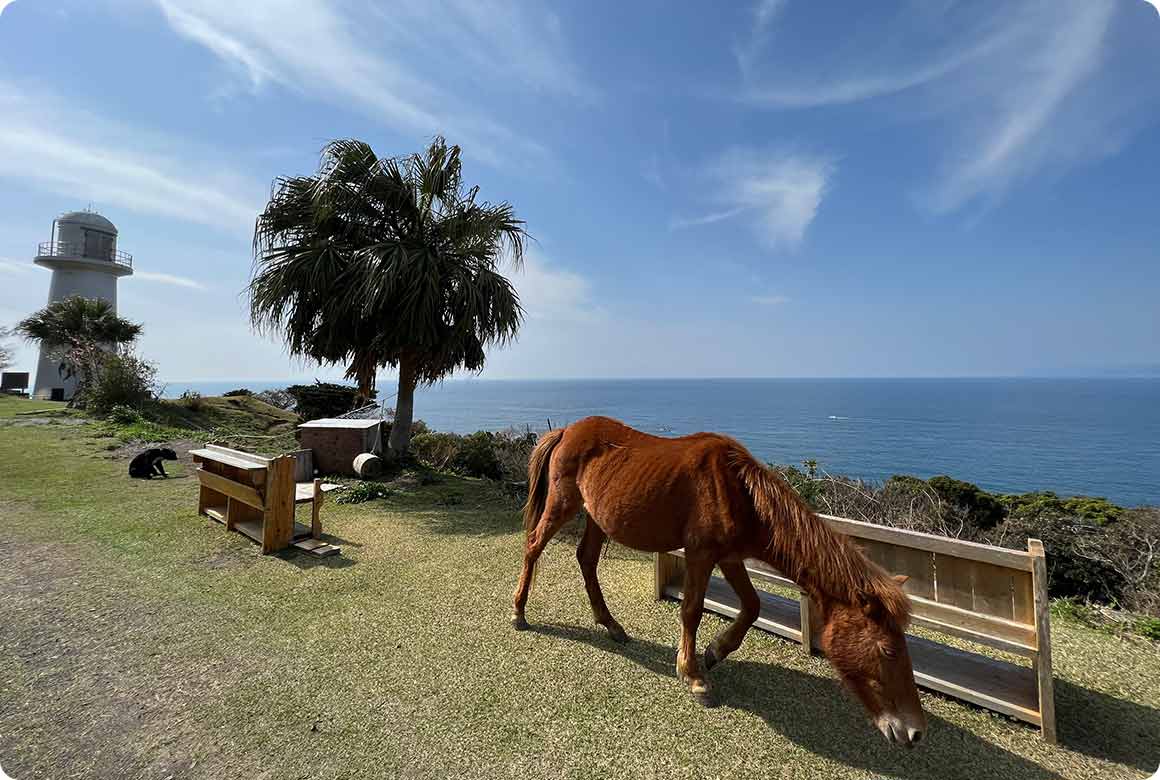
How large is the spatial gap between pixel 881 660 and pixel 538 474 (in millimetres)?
2506

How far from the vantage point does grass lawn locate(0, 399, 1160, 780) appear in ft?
7.36

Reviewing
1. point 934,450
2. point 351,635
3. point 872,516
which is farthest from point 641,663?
point 934,450

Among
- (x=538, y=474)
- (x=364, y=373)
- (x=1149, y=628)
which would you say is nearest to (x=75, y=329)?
(x=364, y=373)

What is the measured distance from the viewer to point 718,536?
2.62 meters

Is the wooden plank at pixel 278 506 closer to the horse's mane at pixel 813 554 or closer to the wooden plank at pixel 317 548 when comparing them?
the wooden plank at pixel 317 548

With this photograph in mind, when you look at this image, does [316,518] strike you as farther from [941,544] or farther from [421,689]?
[941,544]

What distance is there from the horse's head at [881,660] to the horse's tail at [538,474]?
224 centimetres

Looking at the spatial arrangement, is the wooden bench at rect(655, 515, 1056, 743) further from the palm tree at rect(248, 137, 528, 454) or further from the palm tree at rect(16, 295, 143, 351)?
the palm tree at rect(16, 295, 143, 351)

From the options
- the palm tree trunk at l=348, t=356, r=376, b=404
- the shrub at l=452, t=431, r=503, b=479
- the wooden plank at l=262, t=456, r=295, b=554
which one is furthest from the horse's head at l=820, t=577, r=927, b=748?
the palm tree trunk at l=348, t=356, r=376, b=404

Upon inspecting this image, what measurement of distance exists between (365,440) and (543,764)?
787cm

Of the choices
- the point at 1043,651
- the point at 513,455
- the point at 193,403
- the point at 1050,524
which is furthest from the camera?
the point at 193,403

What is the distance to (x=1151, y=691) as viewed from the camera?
2768mm

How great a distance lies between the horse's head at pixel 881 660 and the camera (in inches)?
76.1

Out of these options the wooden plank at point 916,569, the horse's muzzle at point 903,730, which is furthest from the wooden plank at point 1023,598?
the horse's muzzle at point 903,730
